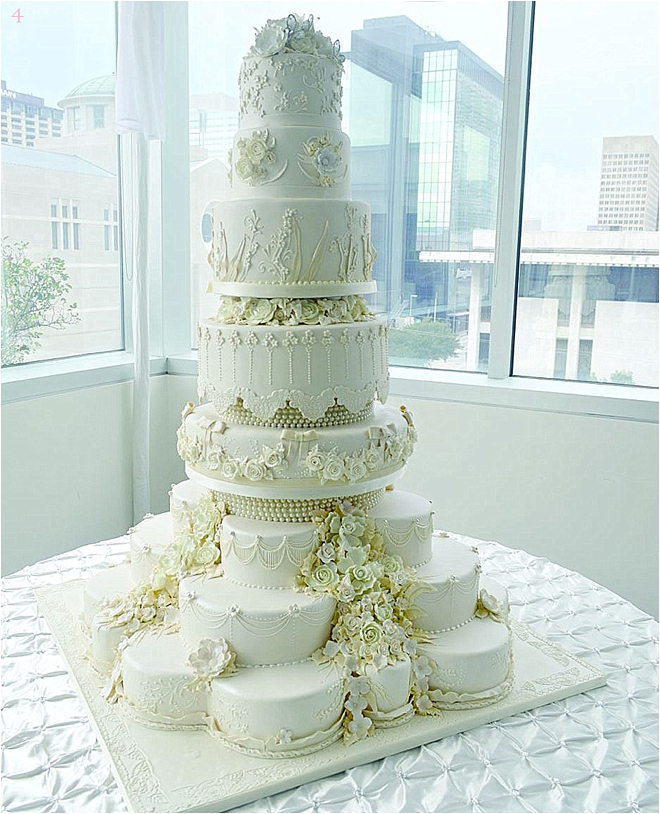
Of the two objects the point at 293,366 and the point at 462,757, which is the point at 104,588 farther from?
→ the point at 462,757

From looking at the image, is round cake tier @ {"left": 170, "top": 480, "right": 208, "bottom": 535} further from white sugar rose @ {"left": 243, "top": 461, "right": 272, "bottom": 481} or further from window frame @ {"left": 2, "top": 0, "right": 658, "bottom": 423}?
window frame @ {"left": 2, "top": 0, "right": 658, "bottom": 423}

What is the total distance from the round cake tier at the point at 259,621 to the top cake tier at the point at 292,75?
1339mm

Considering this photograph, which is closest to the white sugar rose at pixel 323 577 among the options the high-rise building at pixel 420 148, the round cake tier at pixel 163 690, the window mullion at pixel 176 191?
the round cake tier at pixel 163 690

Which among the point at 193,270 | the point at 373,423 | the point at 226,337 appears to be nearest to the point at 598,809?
the point at 373,423

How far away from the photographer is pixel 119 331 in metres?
4.80

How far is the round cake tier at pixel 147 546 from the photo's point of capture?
262 cm

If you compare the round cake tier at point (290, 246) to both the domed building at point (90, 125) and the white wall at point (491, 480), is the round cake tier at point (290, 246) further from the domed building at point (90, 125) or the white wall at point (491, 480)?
the domed building at point (90, 125)

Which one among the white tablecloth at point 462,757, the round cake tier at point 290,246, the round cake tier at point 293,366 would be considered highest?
the round cake tier at point 290,246

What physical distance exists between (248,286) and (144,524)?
1.03 metres

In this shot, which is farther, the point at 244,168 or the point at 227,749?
the point at 244,168

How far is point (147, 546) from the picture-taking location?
264cm

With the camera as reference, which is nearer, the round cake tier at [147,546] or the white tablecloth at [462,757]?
the white tablecloth at [462,757]

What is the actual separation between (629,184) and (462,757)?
2860mm

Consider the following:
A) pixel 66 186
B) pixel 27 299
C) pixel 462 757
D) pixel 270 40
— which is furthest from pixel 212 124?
pixel 462 757
